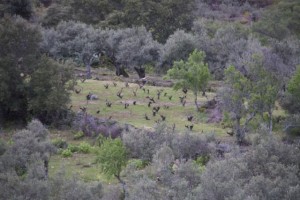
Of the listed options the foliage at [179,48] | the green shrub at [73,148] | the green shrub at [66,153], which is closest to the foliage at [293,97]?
the green shrub at [73,148]

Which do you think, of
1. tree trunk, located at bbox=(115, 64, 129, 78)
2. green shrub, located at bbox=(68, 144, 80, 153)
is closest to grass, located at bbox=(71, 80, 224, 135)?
green shrub, located at bbox=(68, 144, 80, 153)

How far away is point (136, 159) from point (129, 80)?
26145 mm

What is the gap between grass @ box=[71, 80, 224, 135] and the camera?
39.8 meters

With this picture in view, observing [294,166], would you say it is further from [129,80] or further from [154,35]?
[154,35]

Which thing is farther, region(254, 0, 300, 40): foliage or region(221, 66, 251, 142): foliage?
region(254, 0, 300, 40): foliage

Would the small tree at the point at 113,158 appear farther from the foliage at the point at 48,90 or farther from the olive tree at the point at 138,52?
the olive tree at the point at 138,52

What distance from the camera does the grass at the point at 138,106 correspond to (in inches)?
1568

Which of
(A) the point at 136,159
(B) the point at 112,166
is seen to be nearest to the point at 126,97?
(A) the point at 136,159

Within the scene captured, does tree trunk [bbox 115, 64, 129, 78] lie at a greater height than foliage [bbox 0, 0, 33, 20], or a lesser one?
lesser

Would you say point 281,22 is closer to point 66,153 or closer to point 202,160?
point 202,160

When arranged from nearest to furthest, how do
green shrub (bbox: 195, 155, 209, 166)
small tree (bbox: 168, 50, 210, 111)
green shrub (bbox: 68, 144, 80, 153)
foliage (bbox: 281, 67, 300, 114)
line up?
green shrub (bbox: 195, 155, 209, 166) → green shrub (bbox: 68, 144, 80, 153) → foliage (bbox: 281, 67, 300, 114) → small tree (bbox: 168, 50, 210, 111)

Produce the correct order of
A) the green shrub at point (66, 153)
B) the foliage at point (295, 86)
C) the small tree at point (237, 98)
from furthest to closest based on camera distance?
the foliage at point (295, 86)
the small tree at point (237, 98)
the green shrub at point (66, 153)

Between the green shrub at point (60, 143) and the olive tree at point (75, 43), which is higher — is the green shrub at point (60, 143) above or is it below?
above

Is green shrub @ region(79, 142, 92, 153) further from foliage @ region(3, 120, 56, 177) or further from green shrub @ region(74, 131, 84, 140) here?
foliage @ region(3, 120, 56, 177)
